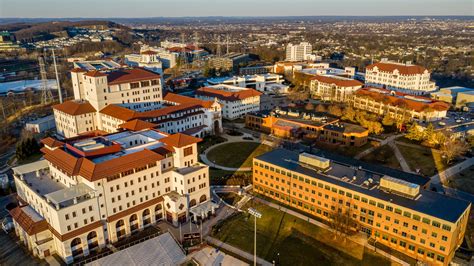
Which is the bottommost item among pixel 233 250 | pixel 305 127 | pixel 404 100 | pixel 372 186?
pixel 233 250

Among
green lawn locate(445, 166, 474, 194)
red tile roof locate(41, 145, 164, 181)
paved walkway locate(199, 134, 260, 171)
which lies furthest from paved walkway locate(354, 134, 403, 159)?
red tile roof locate(41, 145, 164, 181)

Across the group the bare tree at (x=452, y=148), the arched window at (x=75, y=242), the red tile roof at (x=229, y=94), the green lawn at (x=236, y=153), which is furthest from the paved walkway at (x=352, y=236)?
the red tile roof at (x=229, y=94)

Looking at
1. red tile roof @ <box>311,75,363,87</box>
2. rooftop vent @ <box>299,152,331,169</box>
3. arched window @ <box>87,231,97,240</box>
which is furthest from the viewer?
red tile roof @ <box>311,75,363,87</box>

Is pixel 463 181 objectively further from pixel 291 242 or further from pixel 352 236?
pixel 291 242

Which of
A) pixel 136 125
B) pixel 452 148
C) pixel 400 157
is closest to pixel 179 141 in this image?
pixel 136 125

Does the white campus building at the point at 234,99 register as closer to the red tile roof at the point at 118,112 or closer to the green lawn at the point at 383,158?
the red tile roof at the point at 118,112

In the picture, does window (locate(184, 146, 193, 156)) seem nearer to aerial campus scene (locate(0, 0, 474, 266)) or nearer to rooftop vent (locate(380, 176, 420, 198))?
aerial campus scene (locate(0, 0, 474, 266))

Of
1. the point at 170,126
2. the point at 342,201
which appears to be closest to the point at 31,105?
the point at 170,126
